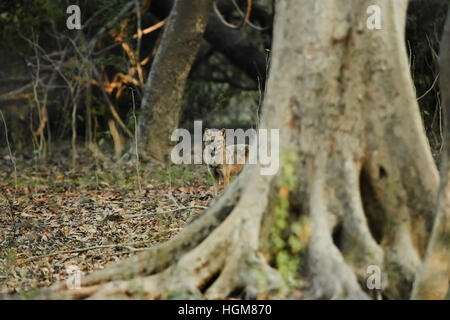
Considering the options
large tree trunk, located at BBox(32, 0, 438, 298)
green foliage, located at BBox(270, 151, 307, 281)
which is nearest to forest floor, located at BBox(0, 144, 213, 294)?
large tree trunk, located at BBox(32, 0, 438, 298)

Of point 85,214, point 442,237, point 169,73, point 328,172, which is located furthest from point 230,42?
point 442,237

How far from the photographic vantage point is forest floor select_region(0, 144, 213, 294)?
21.3 ft

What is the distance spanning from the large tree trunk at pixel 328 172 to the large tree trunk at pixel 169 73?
721 cm

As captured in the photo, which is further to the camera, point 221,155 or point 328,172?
point 221,155

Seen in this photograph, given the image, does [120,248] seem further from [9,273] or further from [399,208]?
[399,208]

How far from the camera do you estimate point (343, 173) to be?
4.86m

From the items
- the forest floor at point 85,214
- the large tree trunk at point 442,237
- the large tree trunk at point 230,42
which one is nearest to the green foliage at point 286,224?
the large tree trunk at point 442,237

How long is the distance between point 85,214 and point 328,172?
4.47m

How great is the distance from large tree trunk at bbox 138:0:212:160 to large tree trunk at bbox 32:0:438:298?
7213 mm

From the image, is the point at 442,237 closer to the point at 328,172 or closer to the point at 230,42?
the point at 328,172

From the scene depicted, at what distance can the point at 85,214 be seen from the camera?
831 cm

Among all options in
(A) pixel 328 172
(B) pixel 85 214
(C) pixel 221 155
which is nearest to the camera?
(A) pixel 328 172

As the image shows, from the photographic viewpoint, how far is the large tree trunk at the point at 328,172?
15.8ft

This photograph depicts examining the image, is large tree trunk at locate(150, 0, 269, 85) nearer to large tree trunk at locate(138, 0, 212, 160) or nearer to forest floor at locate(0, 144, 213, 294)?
large tree trunk at locate(138, 0, 212, 160)
